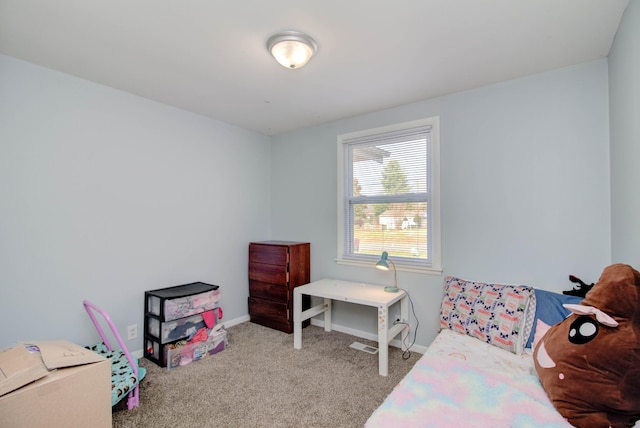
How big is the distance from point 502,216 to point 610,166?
71cm

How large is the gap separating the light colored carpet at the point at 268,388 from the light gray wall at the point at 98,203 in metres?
0.77

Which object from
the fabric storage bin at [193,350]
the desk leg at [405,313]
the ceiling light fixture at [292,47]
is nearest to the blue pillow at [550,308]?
the desk leg at [405,313]

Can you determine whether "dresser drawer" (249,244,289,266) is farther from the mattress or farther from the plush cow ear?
the plush cow ear

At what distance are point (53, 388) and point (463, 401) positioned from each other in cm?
194

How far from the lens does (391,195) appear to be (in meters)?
3.04

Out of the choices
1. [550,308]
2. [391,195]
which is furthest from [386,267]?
[550,308]

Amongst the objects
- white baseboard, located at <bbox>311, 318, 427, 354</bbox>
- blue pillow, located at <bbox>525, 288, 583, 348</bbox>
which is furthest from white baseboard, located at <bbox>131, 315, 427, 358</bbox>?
blue pillow, located at <bbox>525, 288, 583, 348</bbox>

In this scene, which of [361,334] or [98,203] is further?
[361,334]

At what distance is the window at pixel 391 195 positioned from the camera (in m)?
2.79

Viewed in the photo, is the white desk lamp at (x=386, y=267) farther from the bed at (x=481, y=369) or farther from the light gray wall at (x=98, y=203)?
the light gray wall at (x=98, y=203)

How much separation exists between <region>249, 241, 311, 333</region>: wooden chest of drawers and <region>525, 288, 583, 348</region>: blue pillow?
84.7 inches

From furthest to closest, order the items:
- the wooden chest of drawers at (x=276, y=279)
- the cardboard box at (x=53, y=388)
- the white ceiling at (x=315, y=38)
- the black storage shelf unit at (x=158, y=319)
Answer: the wooden chest of drawers at (x=276, y=279)
the black storage shelf unit at (x=158, y=319)
the white ceiling at (x=315, y=38)
the cardboard box at (x=53, y=388)

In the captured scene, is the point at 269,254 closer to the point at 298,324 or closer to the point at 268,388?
the point at 298,324

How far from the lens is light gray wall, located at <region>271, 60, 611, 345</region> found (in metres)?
2.09
